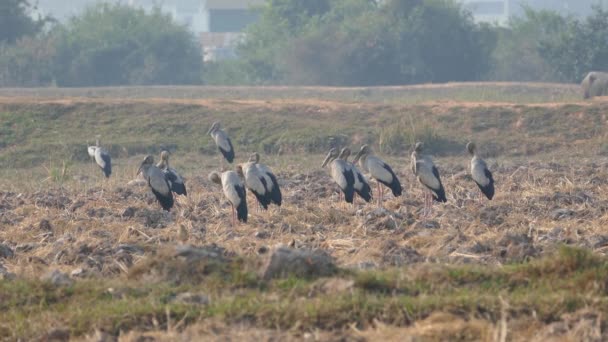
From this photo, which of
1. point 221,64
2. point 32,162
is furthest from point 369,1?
point 32,162

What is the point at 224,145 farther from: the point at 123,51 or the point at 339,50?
the point at 123,51

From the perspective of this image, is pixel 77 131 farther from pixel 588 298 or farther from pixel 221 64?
pixel 221 64

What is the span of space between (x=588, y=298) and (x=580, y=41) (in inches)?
1318

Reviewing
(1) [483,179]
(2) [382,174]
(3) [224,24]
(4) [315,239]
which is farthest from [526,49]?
(3) [224,24]

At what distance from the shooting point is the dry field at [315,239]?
251 inches

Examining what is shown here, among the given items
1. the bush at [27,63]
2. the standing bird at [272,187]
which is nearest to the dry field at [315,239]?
the standing bird at [272,187]

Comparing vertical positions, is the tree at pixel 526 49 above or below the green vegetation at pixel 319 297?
below

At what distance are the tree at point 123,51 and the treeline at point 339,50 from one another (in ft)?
0.15

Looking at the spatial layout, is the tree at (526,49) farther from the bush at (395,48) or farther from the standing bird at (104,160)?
the standing bird at (104,160)

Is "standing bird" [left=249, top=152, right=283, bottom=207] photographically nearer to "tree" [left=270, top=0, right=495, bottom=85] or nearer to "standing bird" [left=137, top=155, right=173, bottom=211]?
"standing bird" [left=137, top=155, right=173, bottom=211]

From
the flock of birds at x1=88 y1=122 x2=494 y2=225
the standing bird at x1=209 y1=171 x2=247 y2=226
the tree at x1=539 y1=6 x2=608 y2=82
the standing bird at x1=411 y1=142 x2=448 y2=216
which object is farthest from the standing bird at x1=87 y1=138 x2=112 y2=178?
the tree at x1=539 y1=6 x2=608 y2=82

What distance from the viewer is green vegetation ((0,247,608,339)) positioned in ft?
21.0

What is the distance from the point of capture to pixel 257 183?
12.8 meters

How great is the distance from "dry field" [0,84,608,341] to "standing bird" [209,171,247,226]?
170 millimetres
